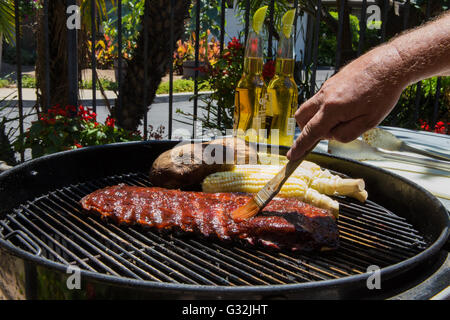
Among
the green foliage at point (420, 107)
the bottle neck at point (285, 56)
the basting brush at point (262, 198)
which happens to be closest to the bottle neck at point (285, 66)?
the bottle neck at point (285, 56)

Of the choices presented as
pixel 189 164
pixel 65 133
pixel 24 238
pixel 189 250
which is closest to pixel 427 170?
pixel 189 164

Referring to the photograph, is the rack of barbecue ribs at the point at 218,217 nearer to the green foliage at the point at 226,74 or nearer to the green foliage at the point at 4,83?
the green foliage at the point at 226,74

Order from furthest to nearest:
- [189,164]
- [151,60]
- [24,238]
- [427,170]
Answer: [151,60] → [427,170] → [189,164] → [24,238]

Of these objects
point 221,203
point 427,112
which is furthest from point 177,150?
point 427,112

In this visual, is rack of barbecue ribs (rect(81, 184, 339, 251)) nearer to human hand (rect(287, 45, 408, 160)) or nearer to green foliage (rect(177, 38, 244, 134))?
human hand (rect(287, 45, 408, 160))

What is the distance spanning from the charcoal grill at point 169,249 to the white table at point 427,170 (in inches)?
10.2

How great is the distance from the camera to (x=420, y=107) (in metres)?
6.68

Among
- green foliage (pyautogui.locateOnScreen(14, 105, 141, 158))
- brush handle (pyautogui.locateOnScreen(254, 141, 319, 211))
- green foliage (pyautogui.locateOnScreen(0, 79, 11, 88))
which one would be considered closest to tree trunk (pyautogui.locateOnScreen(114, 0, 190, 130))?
green foliage (pyautogui.locateOnScreen(14, 105, 141, 158))

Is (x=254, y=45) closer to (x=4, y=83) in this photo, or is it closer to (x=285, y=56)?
(x=285, y=56)

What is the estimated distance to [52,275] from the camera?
1.08 metres

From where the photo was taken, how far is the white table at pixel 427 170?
2.03m

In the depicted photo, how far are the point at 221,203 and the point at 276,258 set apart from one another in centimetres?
38

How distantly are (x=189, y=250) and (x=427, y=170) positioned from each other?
4.82ft
